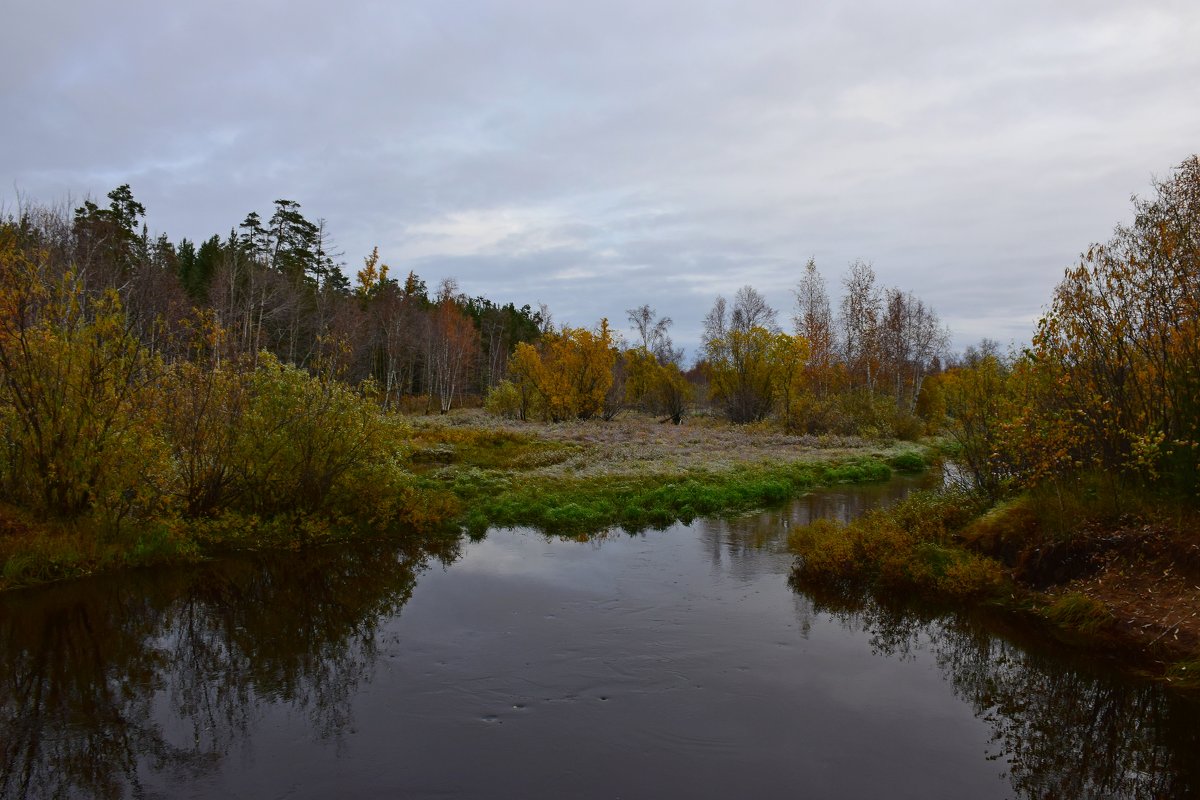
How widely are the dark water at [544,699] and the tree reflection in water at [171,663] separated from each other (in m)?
0.03

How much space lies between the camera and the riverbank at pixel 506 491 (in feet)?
36.9

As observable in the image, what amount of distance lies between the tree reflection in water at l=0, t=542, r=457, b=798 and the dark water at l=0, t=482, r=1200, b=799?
0.11 feet

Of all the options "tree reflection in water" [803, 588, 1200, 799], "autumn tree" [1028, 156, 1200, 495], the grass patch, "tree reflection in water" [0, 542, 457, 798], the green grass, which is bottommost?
"tree reflection in water" [803, 588, 1200, 799]

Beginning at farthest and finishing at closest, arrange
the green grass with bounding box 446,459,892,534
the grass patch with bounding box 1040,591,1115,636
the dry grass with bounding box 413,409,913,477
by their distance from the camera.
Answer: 1. the dry grass with bounding box 413,409,913,477
2. the green grass with bounding box 446,459,892,534
3. the grass patch with bounding box 1040,591,1115,636

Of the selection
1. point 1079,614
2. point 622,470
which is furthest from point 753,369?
point 1079,614

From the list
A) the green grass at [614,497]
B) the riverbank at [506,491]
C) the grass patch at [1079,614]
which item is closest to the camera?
the grass patch at [1079,614]

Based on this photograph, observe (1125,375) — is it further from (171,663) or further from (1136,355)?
(171,663)

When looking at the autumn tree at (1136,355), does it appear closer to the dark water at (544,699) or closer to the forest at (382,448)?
the forest at (382,448)

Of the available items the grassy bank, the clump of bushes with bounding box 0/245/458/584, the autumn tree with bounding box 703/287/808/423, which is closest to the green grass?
the grassy bank

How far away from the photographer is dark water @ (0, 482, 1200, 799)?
589 cm

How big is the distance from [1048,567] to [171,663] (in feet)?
38.7

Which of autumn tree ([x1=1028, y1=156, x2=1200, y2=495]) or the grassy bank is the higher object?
autumn tree ([x1=1028, y1=156, x2=1200, y2=495])

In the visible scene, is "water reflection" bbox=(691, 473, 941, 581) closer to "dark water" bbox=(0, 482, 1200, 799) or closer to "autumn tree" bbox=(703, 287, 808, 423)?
"dark water" bbox=(0, 482, 1200, 799)

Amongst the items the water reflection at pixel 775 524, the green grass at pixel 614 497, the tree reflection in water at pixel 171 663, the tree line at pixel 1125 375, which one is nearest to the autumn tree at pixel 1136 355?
the tree line at pixel 1125 375
